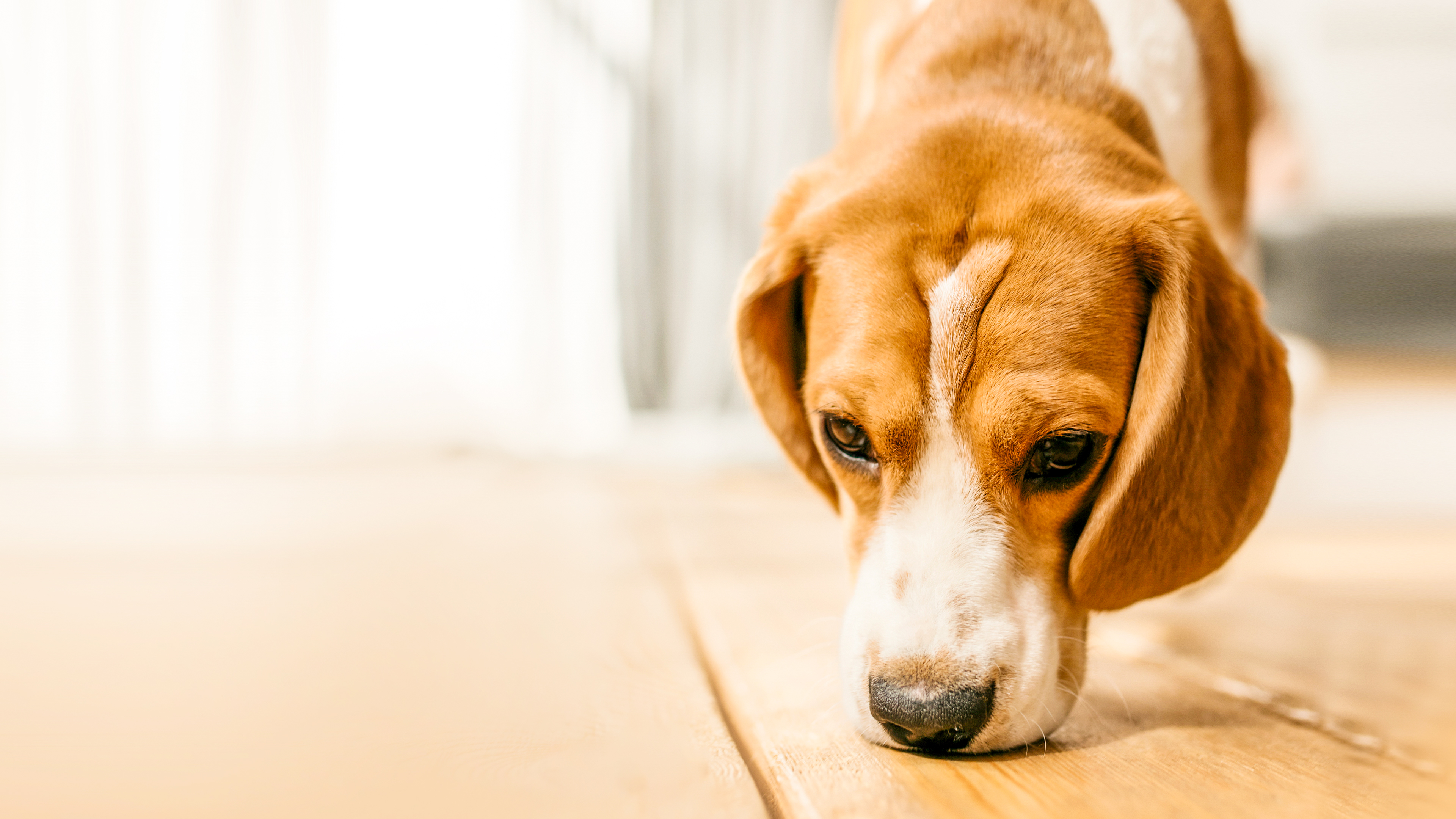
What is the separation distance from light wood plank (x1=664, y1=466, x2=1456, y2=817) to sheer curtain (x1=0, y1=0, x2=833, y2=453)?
2867 mm

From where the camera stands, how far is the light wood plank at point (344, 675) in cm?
110

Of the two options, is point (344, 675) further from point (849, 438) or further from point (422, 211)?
point (422, 211)

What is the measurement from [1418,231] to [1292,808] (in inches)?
193

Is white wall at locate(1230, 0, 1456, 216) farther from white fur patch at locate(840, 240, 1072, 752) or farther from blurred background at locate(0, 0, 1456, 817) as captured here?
white fur patch at locate(840, 240, 1072, 752)

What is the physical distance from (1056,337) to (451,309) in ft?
15.1

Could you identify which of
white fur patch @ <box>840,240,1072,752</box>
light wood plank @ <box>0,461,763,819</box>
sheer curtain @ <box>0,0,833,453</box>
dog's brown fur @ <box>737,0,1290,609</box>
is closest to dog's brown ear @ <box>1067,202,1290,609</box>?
dog's brown fur @ <box>737,0,1290,609</box>

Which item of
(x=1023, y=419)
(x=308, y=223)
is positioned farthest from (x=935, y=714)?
(x=308, y=223)

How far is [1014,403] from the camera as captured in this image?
1391mm

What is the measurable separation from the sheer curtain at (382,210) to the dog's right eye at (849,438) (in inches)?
115

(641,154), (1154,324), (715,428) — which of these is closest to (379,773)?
(1154,324)

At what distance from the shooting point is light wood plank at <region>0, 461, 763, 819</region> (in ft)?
3.60

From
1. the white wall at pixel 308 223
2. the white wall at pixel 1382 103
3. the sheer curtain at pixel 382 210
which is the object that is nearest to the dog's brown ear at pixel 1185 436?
the sheer curtain at pixel 382 210

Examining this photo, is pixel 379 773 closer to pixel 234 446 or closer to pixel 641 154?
pixel 234 446

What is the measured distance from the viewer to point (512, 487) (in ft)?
14.7
